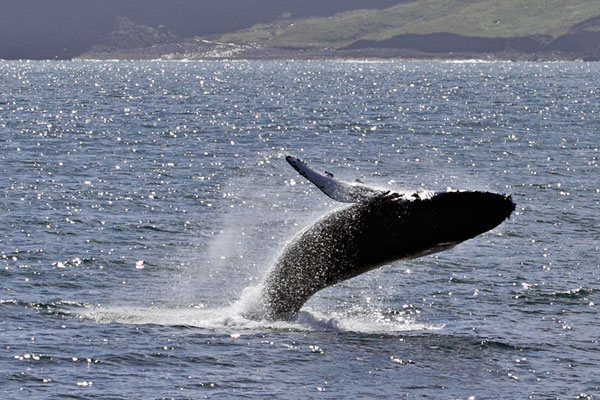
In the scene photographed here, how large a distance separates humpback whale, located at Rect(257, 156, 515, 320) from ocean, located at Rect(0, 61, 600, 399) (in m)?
1.78

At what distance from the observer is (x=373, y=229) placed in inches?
874

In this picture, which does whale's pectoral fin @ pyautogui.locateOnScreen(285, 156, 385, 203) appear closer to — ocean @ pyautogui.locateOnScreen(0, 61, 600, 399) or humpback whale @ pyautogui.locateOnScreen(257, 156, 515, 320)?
humpback whale @ pyautogui.locateOnScreen(257, 156, 515, 320)

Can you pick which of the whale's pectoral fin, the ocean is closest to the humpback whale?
the whale's pectoral fin

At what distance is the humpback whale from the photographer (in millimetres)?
20719

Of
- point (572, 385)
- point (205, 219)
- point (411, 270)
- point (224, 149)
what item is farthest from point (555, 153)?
point (572, 385)

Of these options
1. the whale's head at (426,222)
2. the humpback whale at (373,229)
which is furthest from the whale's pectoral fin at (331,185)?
the whale's head at (426,222)

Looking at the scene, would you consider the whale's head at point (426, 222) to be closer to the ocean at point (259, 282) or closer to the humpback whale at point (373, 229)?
the humpback whale at point (373, 229)

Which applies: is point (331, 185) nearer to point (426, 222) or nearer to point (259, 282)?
point (426, 222)

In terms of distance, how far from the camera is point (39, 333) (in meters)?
24.7

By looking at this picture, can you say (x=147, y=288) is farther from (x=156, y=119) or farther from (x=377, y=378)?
(x=156, y=119)

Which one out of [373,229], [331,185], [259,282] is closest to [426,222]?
[373,229]

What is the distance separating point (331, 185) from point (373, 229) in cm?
260

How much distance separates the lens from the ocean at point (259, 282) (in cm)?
2183

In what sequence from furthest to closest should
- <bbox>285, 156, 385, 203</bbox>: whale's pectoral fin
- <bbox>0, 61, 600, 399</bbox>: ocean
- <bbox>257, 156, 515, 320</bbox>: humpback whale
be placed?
<bbox>0, 61, 600, 399</bbox>: ocean → <bbox>257, 156, 515, 320</bbox>: humpback whale → <bbox>285, 156, 385, 203</bbox>: whale's pectoral fin
